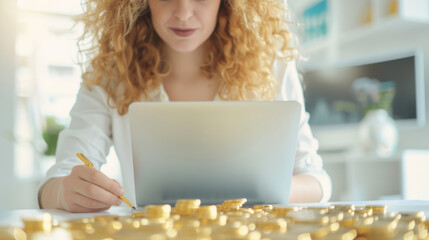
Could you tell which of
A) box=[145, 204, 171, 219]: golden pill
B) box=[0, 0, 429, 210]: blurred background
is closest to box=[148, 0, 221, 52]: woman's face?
box=[145, 204, 171, 219]: golden pill

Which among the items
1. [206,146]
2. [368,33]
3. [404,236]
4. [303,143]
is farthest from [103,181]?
[368,33]

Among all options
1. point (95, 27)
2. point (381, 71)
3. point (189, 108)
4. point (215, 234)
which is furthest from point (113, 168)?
point (215, 234)

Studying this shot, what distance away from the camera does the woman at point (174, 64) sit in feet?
4.16

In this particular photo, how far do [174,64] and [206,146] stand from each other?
0.68 meters

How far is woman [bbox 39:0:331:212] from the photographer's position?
127cm

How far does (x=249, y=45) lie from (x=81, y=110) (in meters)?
0.54

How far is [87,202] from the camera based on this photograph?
2.69 ft

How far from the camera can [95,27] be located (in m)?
1.41

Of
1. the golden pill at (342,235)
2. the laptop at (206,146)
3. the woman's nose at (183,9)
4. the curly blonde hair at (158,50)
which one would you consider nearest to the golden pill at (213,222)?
the golden pill at (342,235)

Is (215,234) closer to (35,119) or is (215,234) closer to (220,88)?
(220,88)

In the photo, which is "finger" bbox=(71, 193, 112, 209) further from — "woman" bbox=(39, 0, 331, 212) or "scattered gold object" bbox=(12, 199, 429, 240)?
"woman" bbox=(39, 0, 331, 212)

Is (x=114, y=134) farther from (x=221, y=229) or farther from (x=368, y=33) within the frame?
(x=368, y=33)

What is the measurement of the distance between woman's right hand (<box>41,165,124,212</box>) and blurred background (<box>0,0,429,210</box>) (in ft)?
7.72

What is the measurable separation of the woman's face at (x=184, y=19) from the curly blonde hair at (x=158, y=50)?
107 millimetres
